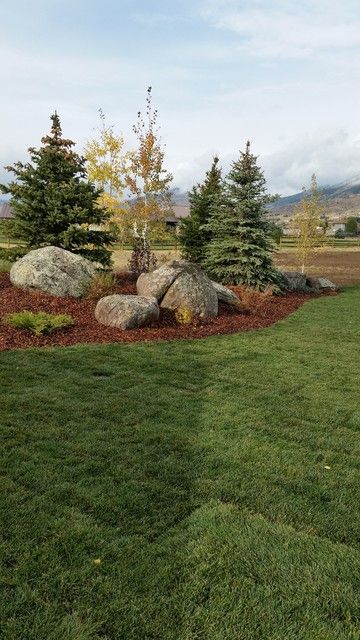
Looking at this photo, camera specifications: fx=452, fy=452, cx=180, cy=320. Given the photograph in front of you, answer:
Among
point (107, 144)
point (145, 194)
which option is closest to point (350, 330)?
point (145, 194)

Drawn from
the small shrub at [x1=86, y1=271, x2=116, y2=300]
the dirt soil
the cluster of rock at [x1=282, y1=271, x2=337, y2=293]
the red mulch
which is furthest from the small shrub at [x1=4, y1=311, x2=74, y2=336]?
the dirt soil

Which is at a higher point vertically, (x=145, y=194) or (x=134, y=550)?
(x=145, y=194)

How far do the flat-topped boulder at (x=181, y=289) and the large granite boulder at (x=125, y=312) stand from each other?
1.39 metres

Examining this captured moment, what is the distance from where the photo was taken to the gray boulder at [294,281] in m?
21.7

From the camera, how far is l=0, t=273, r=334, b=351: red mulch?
970cm

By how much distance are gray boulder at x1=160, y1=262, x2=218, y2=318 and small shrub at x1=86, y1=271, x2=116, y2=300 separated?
171cm

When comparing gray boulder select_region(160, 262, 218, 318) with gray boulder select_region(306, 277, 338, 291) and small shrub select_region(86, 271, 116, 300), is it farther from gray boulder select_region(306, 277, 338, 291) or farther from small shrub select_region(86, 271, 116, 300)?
gray boulder select_region(306, 277, 338, 291)

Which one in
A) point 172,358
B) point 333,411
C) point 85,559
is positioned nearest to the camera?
point 85,559

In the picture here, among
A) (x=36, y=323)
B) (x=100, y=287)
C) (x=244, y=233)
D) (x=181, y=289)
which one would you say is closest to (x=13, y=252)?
(x=100, y=287)

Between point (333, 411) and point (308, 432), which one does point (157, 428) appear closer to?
point (308, 432)

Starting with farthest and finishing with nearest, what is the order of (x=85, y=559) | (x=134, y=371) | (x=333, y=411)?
(x=134, y=371)
(x=333, y=411)
(x=85, y=559)

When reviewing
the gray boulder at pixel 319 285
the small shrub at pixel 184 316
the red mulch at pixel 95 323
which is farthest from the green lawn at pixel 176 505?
the gray boulder at pixel 319 285

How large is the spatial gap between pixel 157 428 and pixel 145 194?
1788 centimetres

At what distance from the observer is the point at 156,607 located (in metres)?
2.99
